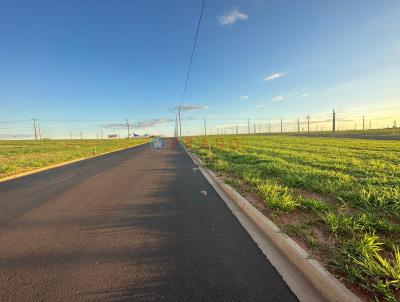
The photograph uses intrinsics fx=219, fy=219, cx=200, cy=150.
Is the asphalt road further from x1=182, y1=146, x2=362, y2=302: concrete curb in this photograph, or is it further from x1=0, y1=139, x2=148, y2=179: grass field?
x1=0, y1=139, x2=148, y2=179: grass field

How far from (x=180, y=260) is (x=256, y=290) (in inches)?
38.1

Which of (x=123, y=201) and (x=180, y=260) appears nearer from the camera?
(x=180, y=260)

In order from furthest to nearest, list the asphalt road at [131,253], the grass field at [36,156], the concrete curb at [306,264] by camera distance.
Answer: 1. the grass field at [36,156]
2. the asphalt road at [131,253]
3. the concrete curb at [306,264]

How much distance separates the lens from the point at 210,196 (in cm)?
573

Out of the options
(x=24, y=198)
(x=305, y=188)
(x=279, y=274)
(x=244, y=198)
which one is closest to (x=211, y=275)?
(x=279, y=274)

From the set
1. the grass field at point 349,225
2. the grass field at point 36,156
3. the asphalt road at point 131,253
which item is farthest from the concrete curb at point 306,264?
the grass field at point 36,156

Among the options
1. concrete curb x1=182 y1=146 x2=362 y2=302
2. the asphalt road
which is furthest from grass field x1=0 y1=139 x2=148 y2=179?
concrete curb x1=182 y1=146 x2=362 y2=302

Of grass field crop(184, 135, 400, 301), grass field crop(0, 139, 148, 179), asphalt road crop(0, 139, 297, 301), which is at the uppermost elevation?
grass field crop(0, 139, 148, 179)

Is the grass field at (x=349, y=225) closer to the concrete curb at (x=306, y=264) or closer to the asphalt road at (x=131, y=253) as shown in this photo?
the concrete curb at (x=306, y=264)

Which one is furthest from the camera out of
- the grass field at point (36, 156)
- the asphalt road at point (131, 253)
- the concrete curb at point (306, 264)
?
the grass field at point (36, 156)

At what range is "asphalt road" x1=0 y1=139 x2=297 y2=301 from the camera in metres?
2.20

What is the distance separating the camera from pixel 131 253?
291cm

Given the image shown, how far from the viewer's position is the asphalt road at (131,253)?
2195 mm

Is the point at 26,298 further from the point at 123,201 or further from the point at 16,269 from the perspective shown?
the point at 123,201
